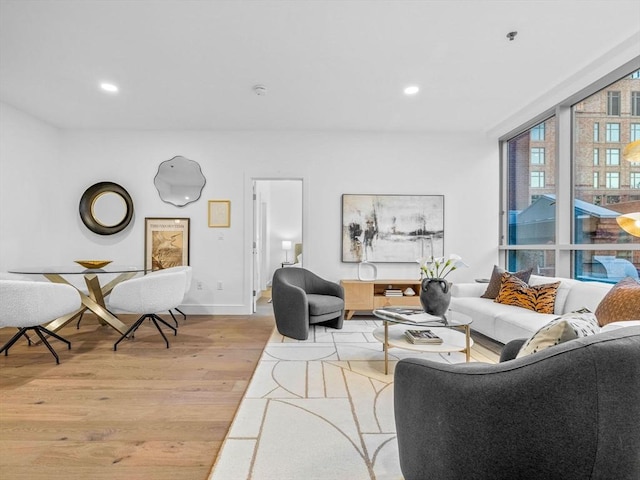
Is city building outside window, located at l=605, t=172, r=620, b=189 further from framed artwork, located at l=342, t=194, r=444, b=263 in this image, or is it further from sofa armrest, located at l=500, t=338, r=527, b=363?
sofa armrest, located at l=500, t=338, r=527, b=363

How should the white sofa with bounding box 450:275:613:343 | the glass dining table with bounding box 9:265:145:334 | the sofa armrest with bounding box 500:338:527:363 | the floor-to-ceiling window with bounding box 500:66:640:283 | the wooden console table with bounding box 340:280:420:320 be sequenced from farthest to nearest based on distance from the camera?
1. the wooden console table with bounding box 340:280:420:320
2. the glass dining table with bounding box 9:265:145:334
3. the floor-to-ceiling window with bounding box 500:66:640:283
4. the white sofa with bounding box 450:275:613:343
5. the sofa armrest with bounding box 500:338:527:363

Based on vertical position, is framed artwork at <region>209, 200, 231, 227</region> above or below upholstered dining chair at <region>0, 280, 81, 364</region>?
above

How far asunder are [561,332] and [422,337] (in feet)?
5.03

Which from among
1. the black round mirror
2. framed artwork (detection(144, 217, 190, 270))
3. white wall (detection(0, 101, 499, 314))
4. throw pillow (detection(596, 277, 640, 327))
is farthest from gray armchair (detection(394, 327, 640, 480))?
the black round mirror

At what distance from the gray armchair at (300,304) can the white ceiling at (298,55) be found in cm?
204

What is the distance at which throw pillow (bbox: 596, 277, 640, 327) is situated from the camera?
2.10 m

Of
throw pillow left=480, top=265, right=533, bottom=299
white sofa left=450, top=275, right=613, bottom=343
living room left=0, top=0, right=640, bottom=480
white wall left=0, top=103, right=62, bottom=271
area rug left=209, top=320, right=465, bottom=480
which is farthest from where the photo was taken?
white wall left=0, top=103, right=62, bottom=271

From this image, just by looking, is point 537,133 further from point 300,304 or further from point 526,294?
point 300,304

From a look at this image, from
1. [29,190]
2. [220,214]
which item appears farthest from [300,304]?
[29,190]

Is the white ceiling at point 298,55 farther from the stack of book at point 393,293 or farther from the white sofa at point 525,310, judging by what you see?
the stack of book at point 393,293

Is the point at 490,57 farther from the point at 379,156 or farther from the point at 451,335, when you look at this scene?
the point at 451,335

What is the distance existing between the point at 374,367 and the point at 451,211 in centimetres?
291

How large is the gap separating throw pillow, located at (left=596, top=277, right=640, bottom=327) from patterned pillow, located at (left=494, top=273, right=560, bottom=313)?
0.68 metres

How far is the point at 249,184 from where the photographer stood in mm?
4688
